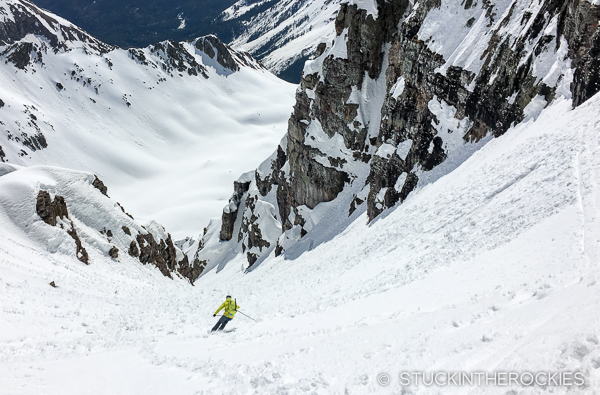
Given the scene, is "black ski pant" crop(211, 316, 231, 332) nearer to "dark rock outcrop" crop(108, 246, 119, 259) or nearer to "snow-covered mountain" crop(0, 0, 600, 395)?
"snow-covered mountain" crop(0, 0, 600, 395)

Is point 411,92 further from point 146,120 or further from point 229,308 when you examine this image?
point 146,120

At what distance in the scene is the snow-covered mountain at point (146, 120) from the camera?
363 feet

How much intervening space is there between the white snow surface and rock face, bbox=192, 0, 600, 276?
51017mm

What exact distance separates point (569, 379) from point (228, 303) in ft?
35.8

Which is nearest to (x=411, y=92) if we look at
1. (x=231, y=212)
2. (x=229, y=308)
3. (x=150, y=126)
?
(x=229, y=308)

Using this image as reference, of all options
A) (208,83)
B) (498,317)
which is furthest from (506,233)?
(208,83)

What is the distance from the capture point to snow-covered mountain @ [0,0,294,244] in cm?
11062

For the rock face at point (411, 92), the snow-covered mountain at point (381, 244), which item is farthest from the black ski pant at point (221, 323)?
the rock face at point (411, 92)

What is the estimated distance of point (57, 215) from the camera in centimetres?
3033

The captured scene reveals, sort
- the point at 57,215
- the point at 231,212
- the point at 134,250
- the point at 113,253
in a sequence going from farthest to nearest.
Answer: the point at 231,212, the point at 134,250, the point at 113,253, the point at 57,215

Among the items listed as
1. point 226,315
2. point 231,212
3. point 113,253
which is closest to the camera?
point 226,315

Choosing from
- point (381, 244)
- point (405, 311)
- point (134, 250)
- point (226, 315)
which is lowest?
point (226, 315)

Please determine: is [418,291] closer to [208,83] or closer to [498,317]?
[498,317]
